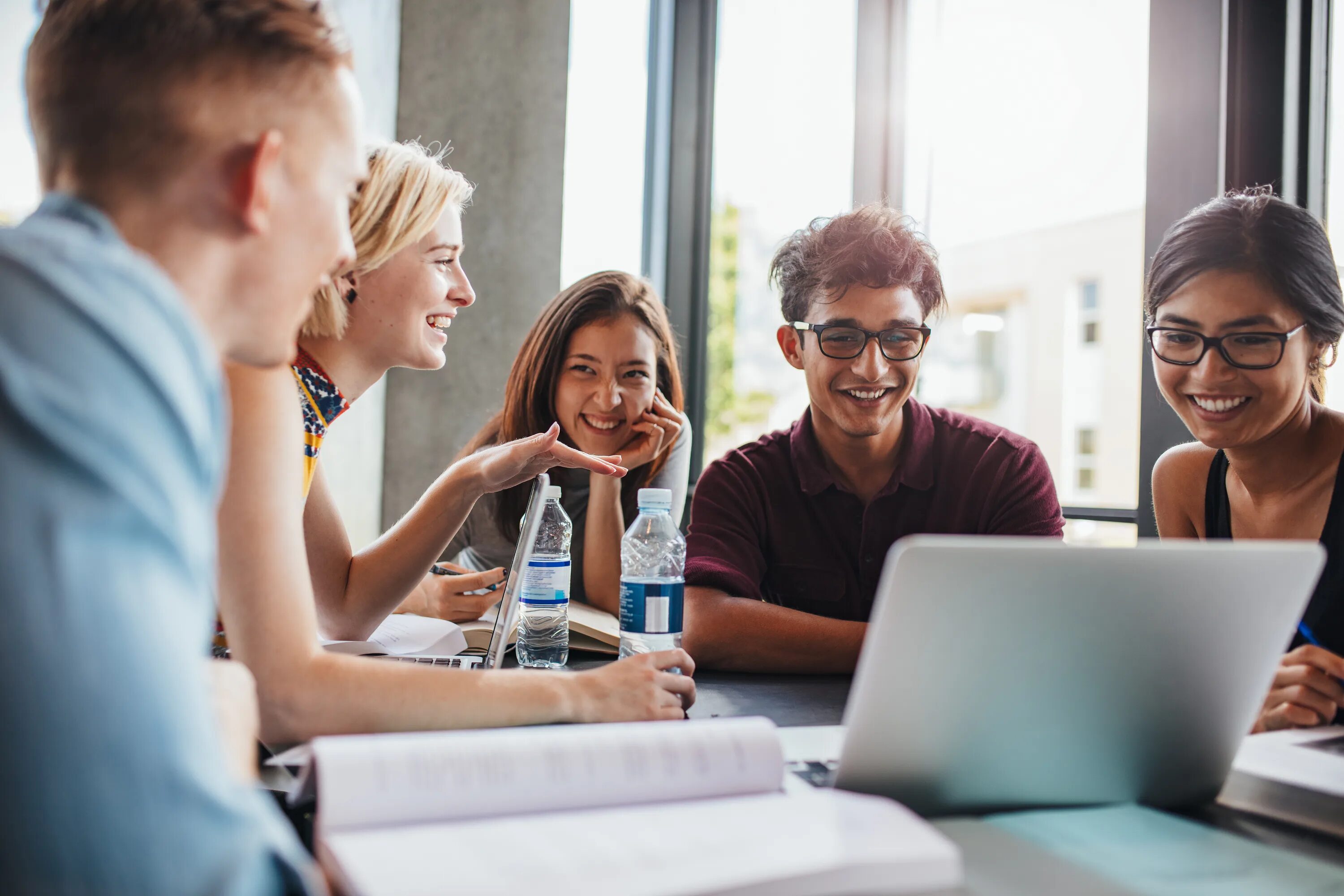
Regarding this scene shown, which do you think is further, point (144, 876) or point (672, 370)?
point (672, 370)

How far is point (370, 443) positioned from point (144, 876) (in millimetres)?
3025

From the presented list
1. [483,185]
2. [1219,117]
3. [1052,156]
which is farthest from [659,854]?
[483,185]

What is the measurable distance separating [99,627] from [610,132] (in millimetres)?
3494

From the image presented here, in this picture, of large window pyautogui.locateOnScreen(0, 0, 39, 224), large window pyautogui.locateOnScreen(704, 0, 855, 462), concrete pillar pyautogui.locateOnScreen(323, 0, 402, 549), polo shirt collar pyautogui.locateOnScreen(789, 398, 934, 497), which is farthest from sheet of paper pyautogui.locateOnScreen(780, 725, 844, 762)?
concrete pillar pyautogui.locateOnScreen(323, 0, 402, 549)

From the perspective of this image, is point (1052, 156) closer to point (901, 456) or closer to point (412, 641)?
point (901, 456)

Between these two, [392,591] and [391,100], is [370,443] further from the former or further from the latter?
[392,591]

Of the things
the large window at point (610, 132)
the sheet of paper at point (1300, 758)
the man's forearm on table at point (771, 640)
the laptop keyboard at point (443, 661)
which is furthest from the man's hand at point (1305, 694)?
the large window at point (610, 132)

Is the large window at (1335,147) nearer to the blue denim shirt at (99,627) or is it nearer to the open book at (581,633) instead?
the open book at (581,633)

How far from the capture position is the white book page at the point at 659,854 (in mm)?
495

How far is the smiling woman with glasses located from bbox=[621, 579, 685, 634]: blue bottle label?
0.87 meters

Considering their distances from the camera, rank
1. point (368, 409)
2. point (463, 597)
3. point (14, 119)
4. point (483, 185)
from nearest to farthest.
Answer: point (463, 597), point (14, 119), point (368, 409), point (483, 185)

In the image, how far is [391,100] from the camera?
134 inches

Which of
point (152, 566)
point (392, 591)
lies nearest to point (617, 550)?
point (392, 591)

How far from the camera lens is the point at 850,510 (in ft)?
5.59
